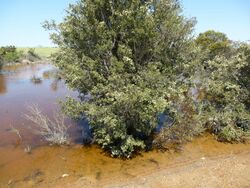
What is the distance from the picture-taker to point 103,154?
58.0 ft

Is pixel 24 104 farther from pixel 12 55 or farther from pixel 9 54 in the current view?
pixel 12 55

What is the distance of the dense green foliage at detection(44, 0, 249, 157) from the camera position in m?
16.3

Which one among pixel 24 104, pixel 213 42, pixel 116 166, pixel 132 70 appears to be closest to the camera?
pixel 116 166

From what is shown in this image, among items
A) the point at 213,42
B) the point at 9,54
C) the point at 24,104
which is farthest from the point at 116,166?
the point at 9,54

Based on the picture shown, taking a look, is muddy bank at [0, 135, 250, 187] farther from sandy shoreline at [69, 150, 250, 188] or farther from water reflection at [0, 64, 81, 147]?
water reflection at [0, 64, 81, 147]

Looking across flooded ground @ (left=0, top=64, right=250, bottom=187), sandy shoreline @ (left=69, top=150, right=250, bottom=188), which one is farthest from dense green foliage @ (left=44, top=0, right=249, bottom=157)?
sandy shoreline @ (left=69, top=150, right=250, bottom=188)

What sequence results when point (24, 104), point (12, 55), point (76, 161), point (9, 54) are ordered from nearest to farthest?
point (76, 161) → point (24, 104) → point (9, 54) → point (12, 55)

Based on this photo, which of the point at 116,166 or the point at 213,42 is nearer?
the point at 116,166

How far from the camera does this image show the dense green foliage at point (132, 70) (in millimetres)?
16328

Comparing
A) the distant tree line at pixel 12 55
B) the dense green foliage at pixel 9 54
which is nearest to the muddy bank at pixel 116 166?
the distant tree line at pixel 12 55

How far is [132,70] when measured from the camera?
17641 mm

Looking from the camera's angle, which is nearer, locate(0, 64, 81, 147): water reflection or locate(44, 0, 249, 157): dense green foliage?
locate(44, 0, 249, 157): dense green foliage

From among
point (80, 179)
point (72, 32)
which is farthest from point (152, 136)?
point (72, 32)

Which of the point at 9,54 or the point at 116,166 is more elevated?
the point at 9,54
